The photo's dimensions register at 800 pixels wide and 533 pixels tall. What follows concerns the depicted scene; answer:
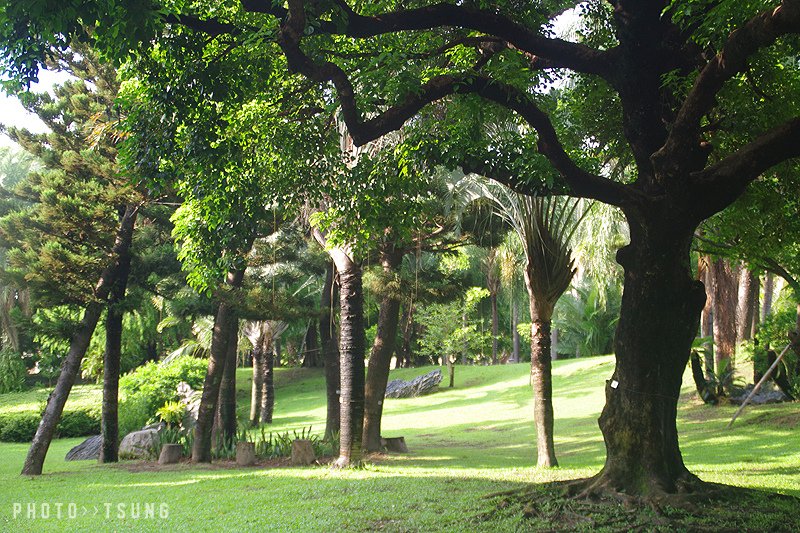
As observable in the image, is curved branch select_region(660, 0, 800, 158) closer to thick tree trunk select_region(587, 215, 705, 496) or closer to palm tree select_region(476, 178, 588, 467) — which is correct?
thick tree trunk select_region(587, 215, 705, 496)

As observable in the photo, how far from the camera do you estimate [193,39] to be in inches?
330

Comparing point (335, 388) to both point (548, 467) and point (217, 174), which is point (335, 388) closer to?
point (548, 467)

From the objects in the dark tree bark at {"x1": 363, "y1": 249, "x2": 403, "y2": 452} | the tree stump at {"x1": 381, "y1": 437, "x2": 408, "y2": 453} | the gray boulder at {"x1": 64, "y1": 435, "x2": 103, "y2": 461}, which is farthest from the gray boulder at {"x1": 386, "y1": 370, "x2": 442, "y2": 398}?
the dark tree bark at {"x1": 363, "y1": 249, "x2": 403, "y2": 452}

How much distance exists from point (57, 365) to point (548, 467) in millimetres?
30594

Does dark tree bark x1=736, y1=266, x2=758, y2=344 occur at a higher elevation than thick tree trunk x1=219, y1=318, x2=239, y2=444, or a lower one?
higher

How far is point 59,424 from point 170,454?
37.4 feet

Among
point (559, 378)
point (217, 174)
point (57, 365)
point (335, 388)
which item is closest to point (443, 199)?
point (335, 388)

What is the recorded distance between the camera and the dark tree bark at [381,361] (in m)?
15.3

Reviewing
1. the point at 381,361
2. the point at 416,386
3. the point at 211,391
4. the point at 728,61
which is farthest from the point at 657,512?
the point at 416,386

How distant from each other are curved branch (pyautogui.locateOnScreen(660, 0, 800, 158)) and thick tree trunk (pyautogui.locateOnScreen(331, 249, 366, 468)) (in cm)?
688

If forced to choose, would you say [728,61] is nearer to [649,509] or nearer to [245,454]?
[649,509]

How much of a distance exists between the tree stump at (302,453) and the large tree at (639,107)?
7.26 m

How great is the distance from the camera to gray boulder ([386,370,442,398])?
110 ft

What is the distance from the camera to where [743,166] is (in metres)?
7.18
